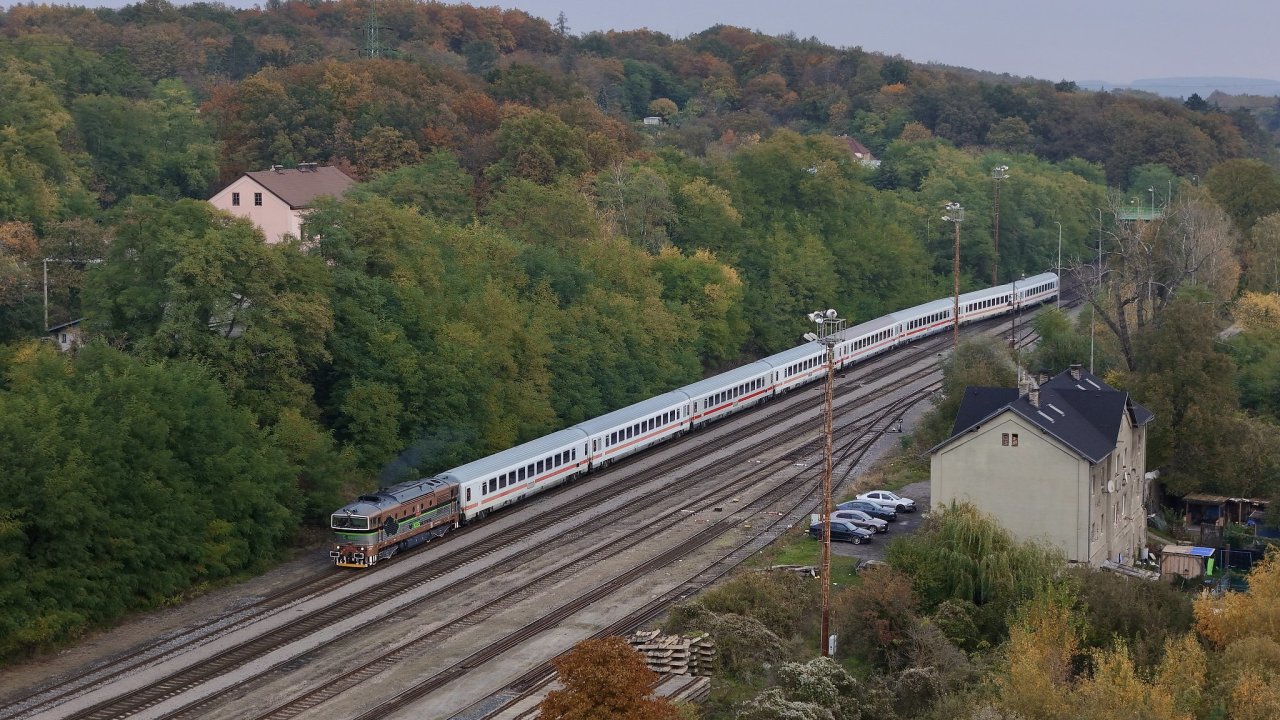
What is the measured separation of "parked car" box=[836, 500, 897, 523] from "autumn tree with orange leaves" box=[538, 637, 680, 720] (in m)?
23.1

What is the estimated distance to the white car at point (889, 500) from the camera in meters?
51.2

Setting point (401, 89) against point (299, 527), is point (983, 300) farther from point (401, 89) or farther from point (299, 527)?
point (299, 527)

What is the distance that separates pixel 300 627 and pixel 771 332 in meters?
49.0

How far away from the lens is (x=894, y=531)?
49344 mm

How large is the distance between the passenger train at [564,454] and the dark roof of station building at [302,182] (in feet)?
72.9

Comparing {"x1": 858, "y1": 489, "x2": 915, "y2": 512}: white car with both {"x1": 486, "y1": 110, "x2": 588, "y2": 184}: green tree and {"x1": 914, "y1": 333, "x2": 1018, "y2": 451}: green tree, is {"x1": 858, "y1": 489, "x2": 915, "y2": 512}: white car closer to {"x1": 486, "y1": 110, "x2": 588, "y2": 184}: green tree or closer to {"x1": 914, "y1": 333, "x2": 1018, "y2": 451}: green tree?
{"x1": 914, "y1": 333, "x2": 1018, "y2": 451}: green tree

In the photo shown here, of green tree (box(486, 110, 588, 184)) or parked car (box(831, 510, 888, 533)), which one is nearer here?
parked car (box(831, 510, 888, 533))

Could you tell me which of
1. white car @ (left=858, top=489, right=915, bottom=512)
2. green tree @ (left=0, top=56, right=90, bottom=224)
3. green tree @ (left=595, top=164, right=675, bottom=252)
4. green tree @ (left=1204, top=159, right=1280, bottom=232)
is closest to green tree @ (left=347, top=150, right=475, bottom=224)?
green tree @ (left=595, top=164, right=675, bottom=252)

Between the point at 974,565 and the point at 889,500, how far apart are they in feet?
41.4

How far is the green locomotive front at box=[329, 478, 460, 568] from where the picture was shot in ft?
145

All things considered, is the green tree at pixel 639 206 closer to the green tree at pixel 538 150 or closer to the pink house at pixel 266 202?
the green tree at pixel 538 150

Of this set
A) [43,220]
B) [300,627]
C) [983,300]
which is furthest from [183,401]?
Answer: [983,300]

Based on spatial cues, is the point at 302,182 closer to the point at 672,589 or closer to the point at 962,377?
the point at 962,377

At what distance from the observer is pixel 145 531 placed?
130 ft
